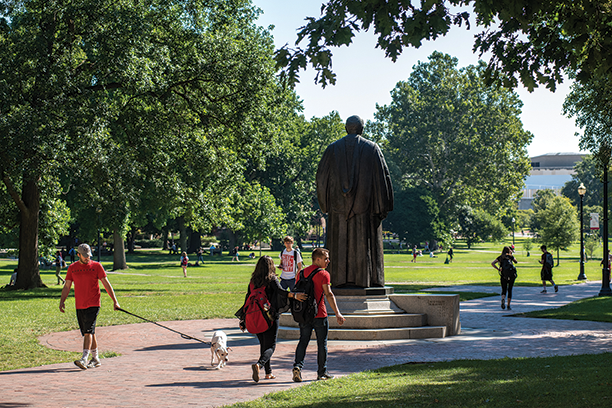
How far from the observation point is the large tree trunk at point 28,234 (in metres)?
23.3

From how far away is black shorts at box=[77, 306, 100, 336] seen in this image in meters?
8.86

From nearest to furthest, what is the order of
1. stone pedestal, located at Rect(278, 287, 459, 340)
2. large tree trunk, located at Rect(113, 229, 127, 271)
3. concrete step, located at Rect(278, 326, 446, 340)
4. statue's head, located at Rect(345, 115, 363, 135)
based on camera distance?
concrete step, located at Rect(278, 326, 446, 340) < stone pedestal, located at Rect(278, 287, 459, 340) < statue's head, located at Rect(345, 115, 363, 135) < large tree trunk, located at Rect(113, 229, 127, 271)

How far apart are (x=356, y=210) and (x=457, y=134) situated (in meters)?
60.8

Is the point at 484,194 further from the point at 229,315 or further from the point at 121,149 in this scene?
the point at 229,315

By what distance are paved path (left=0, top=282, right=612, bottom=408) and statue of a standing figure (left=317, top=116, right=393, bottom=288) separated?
1431 mm

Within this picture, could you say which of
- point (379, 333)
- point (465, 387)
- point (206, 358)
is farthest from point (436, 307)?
point (465, 387)

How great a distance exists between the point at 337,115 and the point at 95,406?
205ft

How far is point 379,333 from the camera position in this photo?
36.3 ft

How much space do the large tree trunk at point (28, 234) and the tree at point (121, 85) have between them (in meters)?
0.04

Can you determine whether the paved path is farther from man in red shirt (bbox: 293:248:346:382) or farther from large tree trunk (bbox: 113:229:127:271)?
large tree trunk (bbox: 113:229:127:271)

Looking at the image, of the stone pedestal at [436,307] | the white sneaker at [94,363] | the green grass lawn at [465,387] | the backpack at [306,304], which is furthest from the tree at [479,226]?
the backpack at [306,304]

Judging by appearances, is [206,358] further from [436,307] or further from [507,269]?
[507,269]

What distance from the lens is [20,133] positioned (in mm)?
18938

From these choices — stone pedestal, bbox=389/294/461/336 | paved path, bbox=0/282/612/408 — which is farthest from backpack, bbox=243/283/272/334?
stone pedestal, bbox=389/294/461/336
